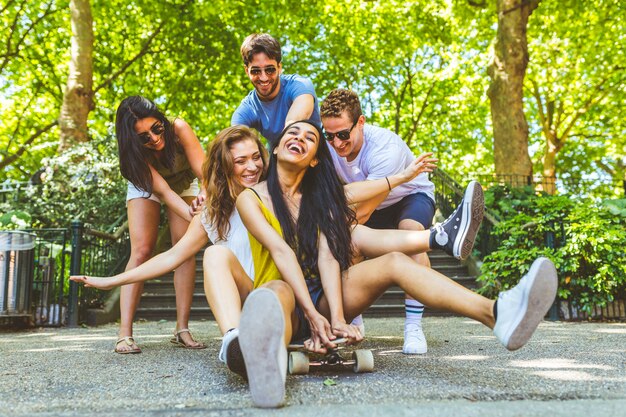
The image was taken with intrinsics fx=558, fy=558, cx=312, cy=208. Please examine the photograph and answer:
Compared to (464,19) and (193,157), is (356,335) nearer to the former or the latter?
(193,157)

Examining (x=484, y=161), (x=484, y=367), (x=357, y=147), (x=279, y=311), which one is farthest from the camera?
(x=484, y=161)

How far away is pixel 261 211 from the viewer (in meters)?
2.94

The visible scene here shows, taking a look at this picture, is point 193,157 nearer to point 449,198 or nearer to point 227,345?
point 227,345

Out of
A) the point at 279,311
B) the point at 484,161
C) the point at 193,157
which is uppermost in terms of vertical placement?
the point at 484,161

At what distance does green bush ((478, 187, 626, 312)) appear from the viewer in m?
6.75

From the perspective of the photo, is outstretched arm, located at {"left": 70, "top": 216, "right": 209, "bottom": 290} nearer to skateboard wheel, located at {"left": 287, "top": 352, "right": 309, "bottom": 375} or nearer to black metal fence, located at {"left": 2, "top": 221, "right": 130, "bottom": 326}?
skateboard wheel, located at {"left": 287, "top": 352, "right": 309, "bottom": 375}

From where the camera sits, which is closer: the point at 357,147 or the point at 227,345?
the point at 227,345

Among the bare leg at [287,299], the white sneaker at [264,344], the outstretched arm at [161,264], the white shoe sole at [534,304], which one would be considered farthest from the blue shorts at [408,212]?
the white sneaker at [264,344]

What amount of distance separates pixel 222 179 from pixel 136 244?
130 centimetres

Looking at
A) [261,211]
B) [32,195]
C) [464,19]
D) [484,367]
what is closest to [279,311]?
[261,211]

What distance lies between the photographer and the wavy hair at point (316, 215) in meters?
2.99

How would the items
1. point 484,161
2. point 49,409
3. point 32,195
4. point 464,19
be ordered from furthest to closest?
point 484,161
point 464,19
point 32,195
point 49,409

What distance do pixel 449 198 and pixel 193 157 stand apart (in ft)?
29.8

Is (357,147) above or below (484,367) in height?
above
